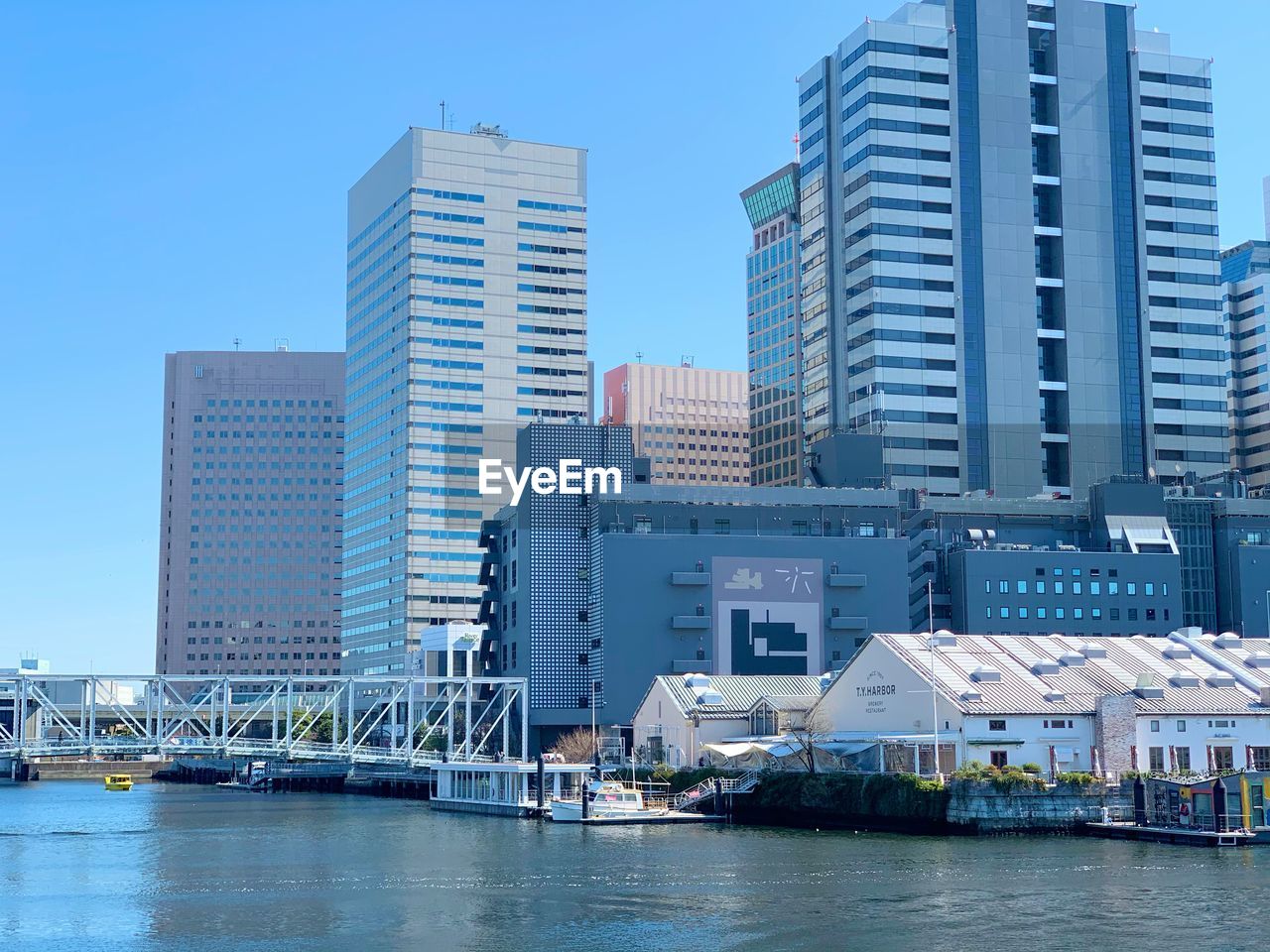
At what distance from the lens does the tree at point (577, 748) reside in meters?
153

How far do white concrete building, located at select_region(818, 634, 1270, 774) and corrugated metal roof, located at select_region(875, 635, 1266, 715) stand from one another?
109 mm

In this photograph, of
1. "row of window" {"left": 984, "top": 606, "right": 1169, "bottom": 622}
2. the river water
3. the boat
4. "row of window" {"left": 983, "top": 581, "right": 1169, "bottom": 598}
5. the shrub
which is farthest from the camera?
"row of window" {"left": 983, "top": 581, "right": 1169, "bottom": 598}

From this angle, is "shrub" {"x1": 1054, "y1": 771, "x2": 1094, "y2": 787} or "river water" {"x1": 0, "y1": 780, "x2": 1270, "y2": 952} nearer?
"river water" {"x1": 0, "y1": 780, "x2": 1270, "y2": 952}

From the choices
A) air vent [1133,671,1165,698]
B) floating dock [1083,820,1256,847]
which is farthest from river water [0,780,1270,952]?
air vent [1133,671,1165,698]

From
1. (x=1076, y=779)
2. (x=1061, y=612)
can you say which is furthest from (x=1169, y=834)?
(x=1061, y=612)

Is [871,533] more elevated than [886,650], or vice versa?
[871,533]

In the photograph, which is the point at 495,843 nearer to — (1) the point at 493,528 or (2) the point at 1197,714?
(2) the point at 1197,714

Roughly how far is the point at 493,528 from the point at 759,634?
1478 inches

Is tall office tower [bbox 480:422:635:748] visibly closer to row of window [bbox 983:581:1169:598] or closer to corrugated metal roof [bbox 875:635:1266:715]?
row of window [bbox 983:581:1169:598]

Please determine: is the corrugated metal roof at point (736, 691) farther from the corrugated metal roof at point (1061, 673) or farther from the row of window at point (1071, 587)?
the row of window at point (1071, 587)

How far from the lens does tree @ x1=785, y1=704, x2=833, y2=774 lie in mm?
120562

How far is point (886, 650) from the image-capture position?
123 meters

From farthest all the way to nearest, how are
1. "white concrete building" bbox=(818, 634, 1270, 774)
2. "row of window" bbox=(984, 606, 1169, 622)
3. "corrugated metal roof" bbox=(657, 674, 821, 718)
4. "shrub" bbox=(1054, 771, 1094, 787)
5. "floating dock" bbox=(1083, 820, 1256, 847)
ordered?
"row of window" bbox=(984, 606, 1169, 622) < "corrugated metal roof" bbox=(657, 674, 821, 718) < "white concrete building" bbox=(818, 634, 1270, 774) < "shrub" bbox=(1054, 771, 1094, 787) < "floating dock" bbox=(1083, 820, 1256, 847)

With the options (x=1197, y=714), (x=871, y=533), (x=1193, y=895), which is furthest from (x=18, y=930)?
(x=871, y=533)
